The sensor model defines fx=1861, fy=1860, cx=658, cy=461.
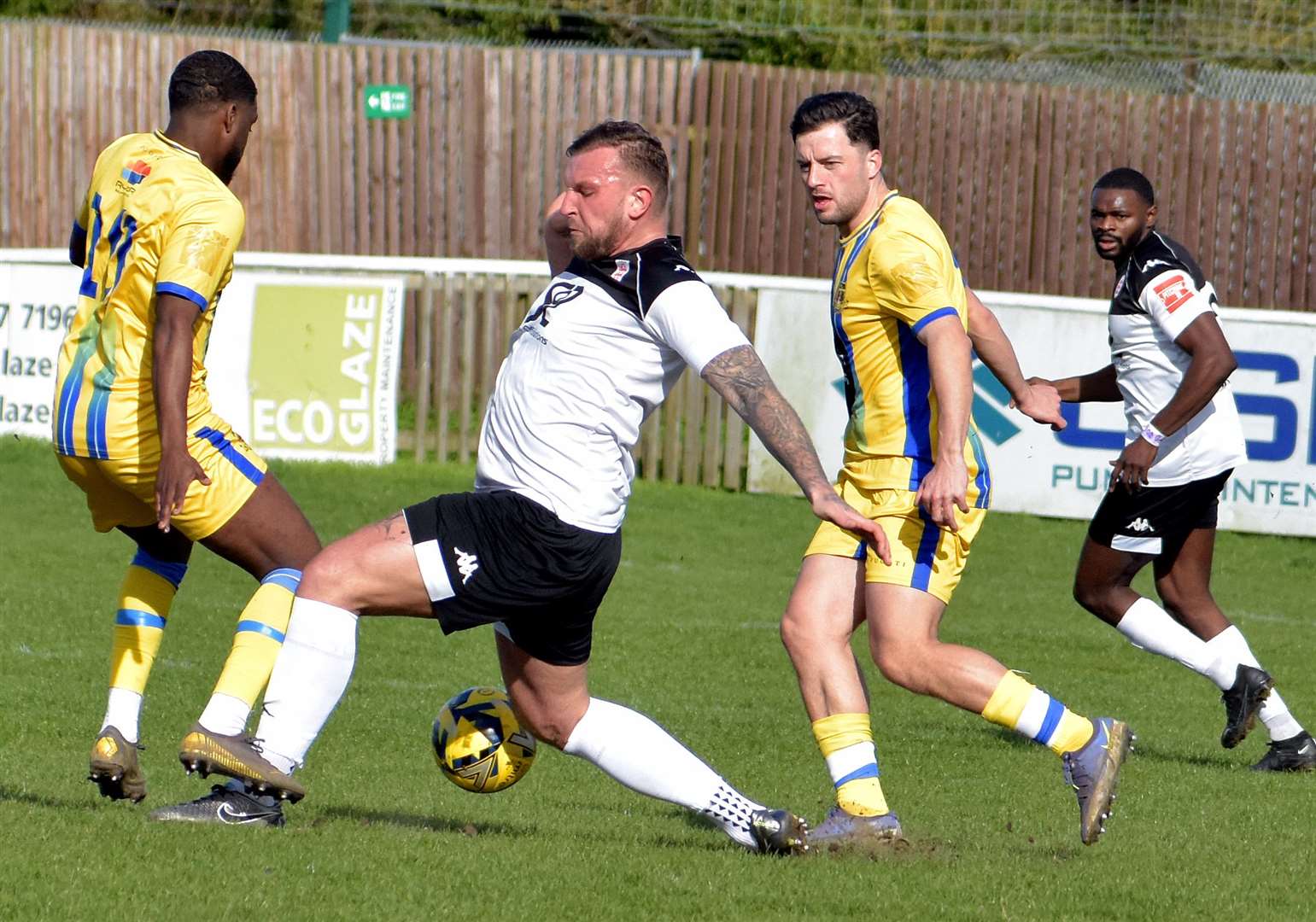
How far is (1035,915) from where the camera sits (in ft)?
15.0

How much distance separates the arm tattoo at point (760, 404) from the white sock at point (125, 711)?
216 centimetres

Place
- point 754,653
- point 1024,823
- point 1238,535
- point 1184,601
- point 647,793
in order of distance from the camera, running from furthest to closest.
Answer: point 1238,535 → point 754,653 → point 1184,601 → point 1024,823 → point 647,793

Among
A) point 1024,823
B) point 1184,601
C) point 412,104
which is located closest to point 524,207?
point 412,104

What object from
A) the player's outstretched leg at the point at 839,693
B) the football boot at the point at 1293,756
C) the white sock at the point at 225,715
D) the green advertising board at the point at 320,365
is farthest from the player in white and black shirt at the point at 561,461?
the green advertising board at the point at 320,365

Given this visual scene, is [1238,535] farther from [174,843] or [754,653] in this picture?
[174,843]

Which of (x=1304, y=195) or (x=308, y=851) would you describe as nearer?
(x=308, y=851)

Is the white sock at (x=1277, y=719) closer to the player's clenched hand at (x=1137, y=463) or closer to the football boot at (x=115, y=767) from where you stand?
the player's clenched hand at (x=1137, y=463)

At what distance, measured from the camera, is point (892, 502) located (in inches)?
220

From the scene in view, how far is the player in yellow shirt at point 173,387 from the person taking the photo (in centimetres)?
535

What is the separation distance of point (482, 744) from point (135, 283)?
172 cm

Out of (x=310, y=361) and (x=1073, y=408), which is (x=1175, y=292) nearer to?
(x=1073, y=408)

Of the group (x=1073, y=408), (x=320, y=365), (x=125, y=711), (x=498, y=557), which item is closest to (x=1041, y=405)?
(x=498, y=557)

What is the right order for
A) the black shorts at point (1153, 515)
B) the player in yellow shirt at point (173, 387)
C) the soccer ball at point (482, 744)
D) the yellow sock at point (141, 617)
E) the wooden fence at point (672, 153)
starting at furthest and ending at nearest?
1. the wooden fence at point (672, 153)
2. the black shorts at point (1153, 515)
3. the yellow sock at point (141, 617)
4. the soccer ball at point (482, 744)
5. the player in yellow shirt at point (173, 387)

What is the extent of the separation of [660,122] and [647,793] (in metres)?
13.7
